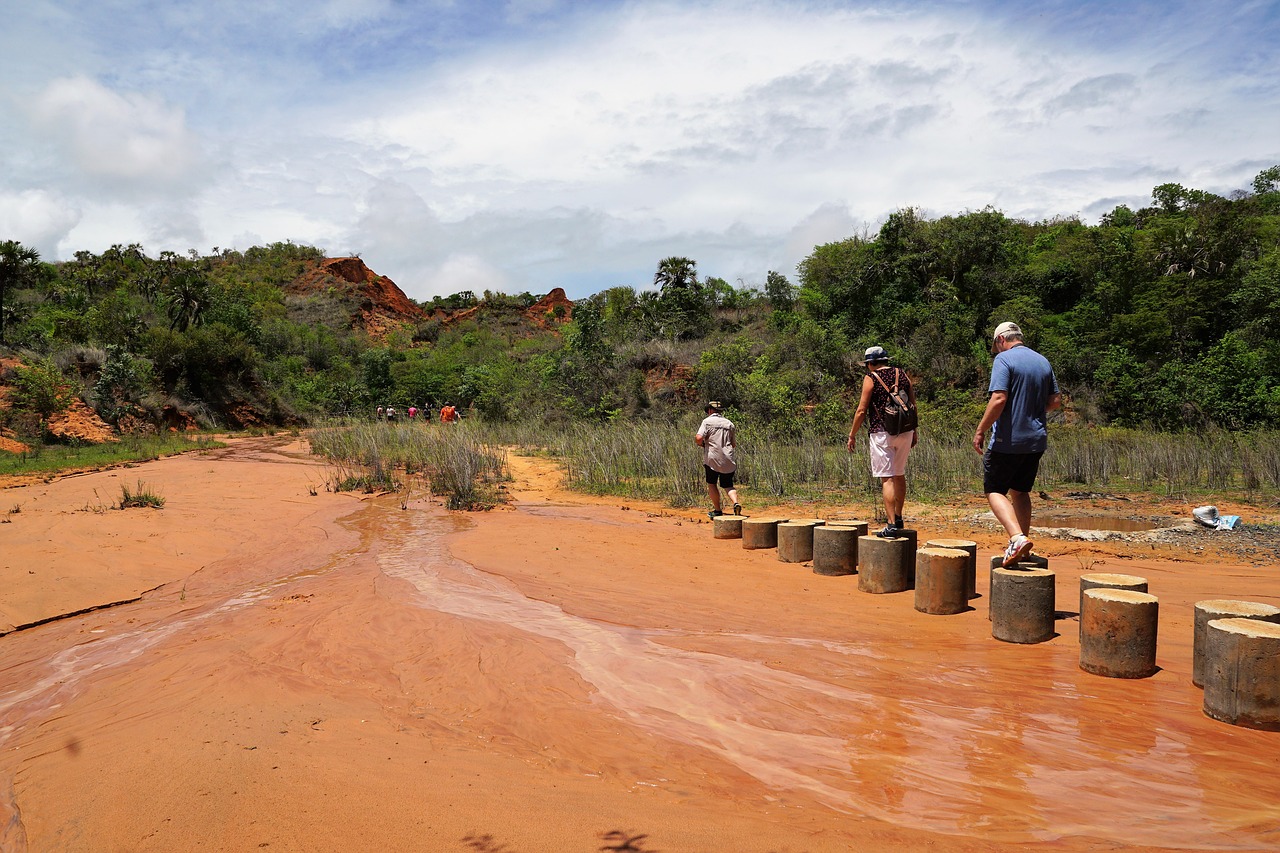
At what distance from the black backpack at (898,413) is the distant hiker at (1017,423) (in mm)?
1111

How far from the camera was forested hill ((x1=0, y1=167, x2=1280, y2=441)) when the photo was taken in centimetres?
2048

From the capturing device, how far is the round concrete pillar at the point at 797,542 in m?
6.68

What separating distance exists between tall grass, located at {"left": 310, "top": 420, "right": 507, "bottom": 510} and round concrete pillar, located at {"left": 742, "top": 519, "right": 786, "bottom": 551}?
466cm

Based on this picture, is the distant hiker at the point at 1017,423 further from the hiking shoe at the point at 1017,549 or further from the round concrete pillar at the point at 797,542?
the round concrete pillar at the point at 797,542

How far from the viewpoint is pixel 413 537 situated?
8.55 m

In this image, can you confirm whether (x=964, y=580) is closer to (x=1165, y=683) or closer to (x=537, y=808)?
(x=1165, y=683)

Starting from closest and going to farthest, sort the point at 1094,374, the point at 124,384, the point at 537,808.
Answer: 1. the point at 537,808
2. the point at 1094,374
3. the point at 124,384

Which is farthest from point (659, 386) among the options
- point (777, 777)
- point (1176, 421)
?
point (777, 777)

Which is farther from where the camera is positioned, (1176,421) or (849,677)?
(1176,421)

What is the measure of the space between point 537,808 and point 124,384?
27.1 m

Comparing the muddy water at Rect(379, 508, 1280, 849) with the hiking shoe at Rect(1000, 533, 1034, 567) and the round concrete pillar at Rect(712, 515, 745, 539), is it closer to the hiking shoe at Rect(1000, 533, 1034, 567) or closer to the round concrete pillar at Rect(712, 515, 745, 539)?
the hiking shoe at Rect(1000, 533, 1034, 567)

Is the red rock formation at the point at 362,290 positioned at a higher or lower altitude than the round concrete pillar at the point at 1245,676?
higher

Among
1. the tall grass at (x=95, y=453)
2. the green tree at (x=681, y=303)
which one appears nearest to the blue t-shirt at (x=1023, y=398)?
the tall grass at (x=95, y=453)

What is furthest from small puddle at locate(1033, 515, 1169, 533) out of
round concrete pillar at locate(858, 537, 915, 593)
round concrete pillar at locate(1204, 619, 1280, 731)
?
round concrete pillar at locate(1204, 619, 1280, 731)
